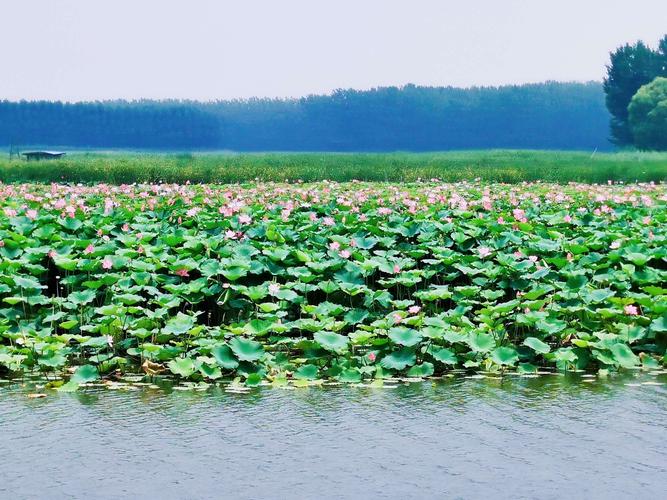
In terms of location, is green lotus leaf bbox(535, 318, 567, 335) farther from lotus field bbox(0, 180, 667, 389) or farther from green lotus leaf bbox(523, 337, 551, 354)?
green lotus leaf bbox(523, 337, 551, 354)

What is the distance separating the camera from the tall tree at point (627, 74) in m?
72.4

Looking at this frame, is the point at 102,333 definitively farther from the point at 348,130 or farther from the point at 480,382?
the point at 348,130

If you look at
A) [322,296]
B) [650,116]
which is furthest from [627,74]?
[322,296]

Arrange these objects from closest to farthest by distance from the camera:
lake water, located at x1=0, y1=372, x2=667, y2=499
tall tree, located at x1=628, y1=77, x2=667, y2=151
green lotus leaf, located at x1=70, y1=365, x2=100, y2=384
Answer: lake water, located at x1=0, y1=372, x2=667, y2=499, green lotus leaf, located at x1=70, y1=365, x2=100, y2=384, tall tree, located at x1=628, y1=77, x2=667, y2=151

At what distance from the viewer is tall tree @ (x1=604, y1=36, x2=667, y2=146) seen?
72.4 metres

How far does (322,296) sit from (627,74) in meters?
69.3

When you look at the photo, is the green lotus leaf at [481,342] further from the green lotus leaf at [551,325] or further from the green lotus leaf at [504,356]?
the green lotus leaf at [551,325]

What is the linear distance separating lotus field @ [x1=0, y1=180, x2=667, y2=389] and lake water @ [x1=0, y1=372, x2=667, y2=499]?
1.38 feet

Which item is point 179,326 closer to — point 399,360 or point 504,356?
point 399,360

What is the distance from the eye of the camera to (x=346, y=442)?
200 inches

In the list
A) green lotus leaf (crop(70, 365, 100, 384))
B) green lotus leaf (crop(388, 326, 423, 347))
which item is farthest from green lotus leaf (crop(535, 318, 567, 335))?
green lotus leaf (crop(70, 365, 100, 384))

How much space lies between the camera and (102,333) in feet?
23.6

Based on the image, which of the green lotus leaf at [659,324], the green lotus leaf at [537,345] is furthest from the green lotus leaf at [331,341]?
the green lotus leaf at [659,324]

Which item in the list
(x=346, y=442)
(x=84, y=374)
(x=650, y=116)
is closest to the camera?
(x=346, y=442)
